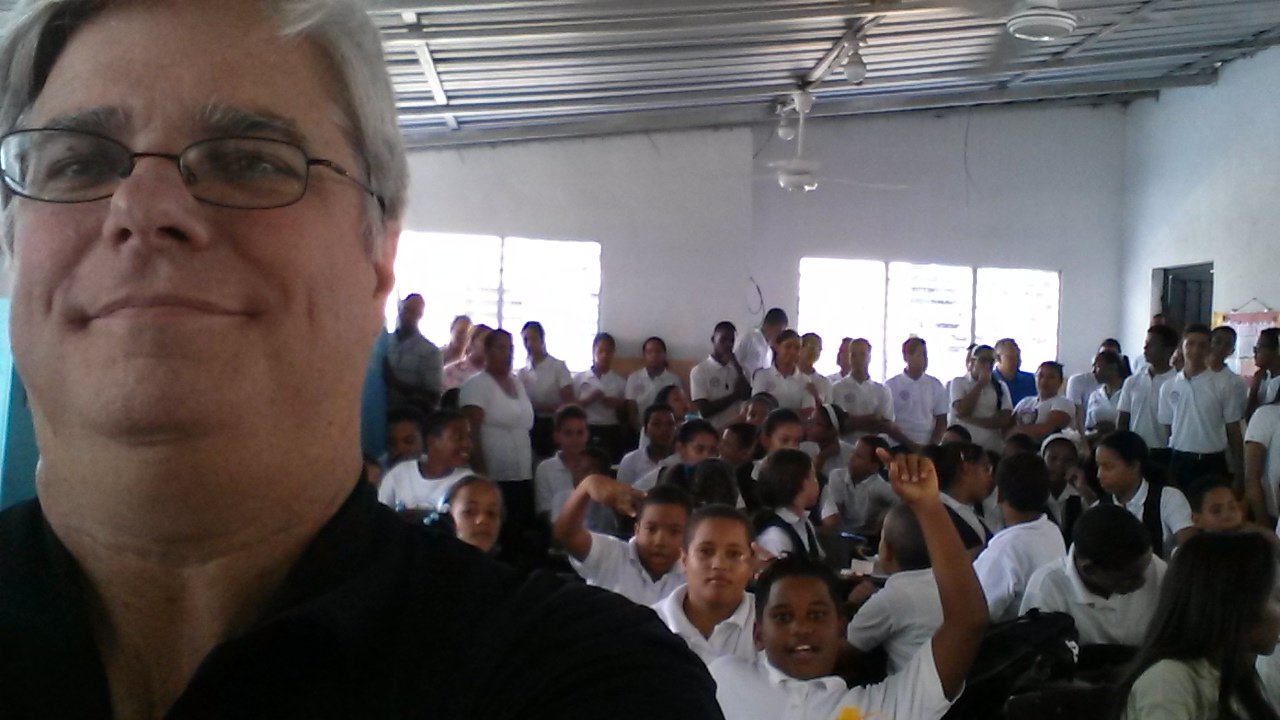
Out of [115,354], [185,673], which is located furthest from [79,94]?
[185,673]

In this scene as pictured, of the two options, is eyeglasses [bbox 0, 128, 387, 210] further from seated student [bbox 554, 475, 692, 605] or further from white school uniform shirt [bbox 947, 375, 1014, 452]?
white school uniform shirt [bbox 947, 375, 1014, 452]

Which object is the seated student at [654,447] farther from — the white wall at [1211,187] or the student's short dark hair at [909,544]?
the white wall at [1211,187]

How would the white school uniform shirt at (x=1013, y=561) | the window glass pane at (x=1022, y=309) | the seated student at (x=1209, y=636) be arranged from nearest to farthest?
the seated student at (x=1209, y=636)
the white school uniform shirt at (x=1013, y=561)
the window glass pane at (x=1022, y=309)

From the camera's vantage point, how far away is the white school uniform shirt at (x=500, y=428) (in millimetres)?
6414

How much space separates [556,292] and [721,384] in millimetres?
2373

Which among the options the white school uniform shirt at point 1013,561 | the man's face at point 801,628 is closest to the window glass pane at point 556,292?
the white school uniform shirt at point 1013,561

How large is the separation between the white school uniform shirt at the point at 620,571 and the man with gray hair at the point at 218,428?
2.89 metres

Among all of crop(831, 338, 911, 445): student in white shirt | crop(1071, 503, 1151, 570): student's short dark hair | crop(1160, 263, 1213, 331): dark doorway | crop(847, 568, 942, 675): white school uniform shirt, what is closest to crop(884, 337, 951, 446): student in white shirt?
crop(831, 338, 911, 445): student in white shirt

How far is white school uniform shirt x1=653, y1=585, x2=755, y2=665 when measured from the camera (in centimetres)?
294

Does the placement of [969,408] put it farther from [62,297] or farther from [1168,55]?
[62,297]

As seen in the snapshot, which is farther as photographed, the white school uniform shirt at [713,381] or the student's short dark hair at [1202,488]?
the white school uniform shirt at [713,381]

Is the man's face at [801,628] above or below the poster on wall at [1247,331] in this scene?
below

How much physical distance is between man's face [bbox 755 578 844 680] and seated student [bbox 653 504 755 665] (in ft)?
0.74

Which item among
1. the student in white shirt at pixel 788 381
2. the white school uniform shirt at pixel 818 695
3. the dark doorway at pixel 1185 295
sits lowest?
the white school uniform shirt at pixel 818 695
